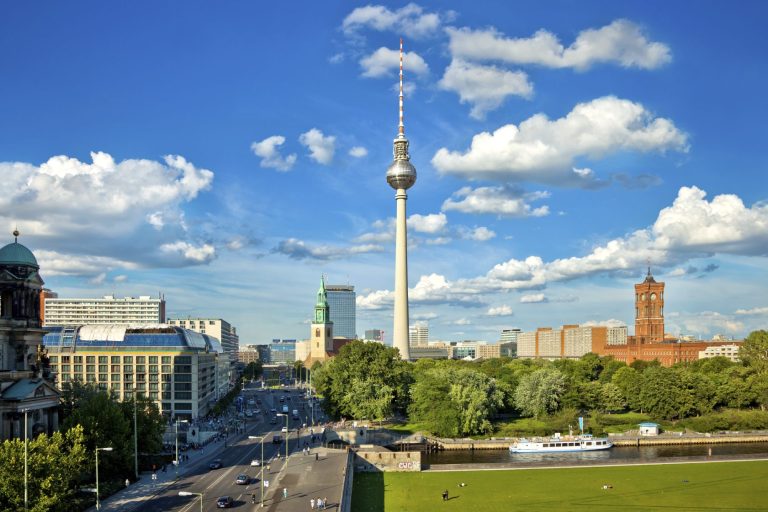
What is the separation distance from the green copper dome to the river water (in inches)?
2496

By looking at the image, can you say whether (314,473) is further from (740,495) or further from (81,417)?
(740,495)

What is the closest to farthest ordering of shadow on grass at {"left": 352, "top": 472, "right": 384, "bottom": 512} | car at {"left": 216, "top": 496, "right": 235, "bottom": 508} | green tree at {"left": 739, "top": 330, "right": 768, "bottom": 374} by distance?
car at {"left": 216, "top": 496, "right": 235, "bottom": 508}
shadow on grass at {"left": 352, "top": 472, "right": 384, "bottom": 512}
green tree at {"left": 739, "top": 330, "right": 768, "bottom": 374}

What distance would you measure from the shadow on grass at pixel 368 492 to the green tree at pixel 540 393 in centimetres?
5253

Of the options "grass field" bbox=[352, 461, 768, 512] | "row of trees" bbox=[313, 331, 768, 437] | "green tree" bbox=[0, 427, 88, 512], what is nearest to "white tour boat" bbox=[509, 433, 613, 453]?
"row of trees" bbox=[313, 331, 768, 437]

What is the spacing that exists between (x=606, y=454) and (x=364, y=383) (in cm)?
4553

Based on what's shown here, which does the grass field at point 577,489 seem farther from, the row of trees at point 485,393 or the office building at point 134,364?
the office building at point 134,364

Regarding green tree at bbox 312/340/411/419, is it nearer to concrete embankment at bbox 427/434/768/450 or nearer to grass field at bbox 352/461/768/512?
concrete embankment at bbox 427/434/768/450

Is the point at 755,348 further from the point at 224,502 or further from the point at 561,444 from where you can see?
the point at 224,502

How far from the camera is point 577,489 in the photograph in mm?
86188

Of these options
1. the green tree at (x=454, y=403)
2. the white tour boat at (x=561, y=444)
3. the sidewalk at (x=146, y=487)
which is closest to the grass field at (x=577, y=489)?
the white tour boat at (x=561, y=444)

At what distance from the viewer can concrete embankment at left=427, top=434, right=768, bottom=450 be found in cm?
12519

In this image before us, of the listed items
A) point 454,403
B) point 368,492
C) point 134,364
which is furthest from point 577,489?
point 134,364

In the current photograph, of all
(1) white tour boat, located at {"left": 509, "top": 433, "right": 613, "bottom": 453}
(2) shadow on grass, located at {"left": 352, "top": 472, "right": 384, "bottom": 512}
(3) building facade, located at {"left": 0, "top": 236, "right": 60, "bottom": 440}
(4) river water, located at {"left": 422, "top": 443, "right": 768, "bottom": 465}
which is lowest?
(4) river water, located at {"left": 422, "top": 443, "right": 768, "bottom": 465}

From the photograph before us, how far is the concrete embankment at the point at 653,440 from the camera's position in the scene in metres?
125
